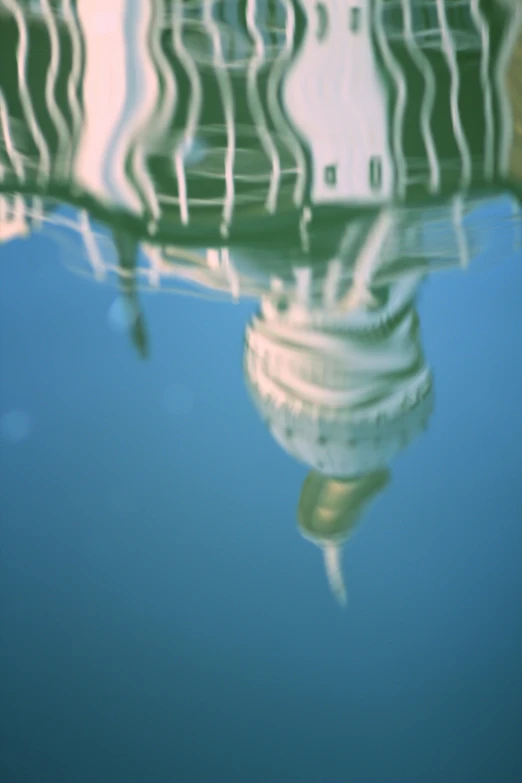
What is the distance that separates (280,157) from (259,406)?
0.28 meters

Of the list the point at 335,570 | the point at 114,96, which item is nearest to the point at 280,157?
the point at 114,96

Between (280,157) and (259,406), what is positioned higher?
(280,157)

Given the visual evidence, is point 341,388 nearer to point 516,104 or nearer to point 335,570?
point 335,570

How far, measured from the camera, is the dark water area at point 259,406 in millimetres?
910

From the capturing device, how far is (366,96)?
2.98ft

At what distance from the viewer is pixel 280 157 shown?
0.91m

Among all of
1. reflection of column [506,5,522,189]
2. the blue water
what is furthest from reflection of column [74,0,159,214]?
reflection of column [506,5,522,189]

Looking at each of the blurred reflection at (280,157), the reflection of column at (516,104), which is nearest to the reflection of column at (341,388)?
the blurred reflection at (280,157)

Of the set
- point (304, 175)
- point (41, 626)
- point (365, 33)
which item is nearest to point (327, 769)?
point (41, 626)

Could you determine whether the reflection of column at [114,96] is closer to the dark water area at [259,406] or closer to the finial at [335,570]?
the dark water area at [259,406]

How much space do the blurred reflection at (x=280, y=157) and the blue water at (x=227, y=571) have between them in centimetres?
5

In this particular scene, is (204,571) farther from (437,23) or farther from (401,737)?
(437,23)

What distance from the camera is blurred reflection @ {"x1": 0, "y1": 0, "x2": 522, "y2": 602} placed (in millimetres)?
903

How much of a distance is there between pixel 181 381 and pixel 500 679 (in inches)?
20.6
